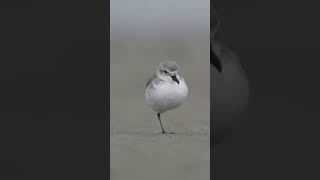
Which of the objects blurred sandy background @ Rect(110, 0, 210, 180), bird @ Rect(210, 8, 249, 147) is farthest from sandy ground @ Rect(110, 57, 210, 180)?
bird @ Rect(210, 8, 249, 147)

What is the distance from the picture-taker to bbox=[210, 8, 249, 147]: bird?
5250 mm

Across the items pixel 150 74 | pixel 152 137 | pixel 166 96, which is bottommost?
pixel 152 137

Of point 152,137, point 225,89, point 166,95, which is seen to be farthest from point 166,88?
point 225,89

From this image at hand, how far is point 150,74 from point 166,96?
17 cm

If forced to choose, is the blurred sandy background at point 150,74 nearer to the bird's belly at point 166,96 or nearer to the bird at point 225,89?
the bird's belly at point 166,96

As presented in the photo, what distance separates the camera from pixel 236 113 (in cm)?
536

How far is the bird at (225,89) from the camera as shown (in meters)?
5.25

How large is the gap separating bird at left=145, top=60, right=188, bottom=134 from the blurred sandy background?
36 mm

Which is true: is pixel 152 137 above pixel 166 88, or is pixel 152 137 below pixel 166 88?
below

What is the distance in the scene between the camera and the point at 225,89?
530 cm

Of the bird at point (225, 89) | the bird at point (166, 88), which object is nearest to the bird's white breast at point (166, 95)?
the bird at point (166, 88)

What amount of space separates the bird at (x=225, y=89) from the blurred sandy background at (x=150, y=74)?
0.17 meters

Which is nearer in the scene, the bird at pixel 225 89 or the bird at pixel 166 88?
the bird at pixel 166 88

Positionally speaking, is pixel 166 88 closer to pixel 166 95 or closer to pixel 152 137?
pixel 166 95
